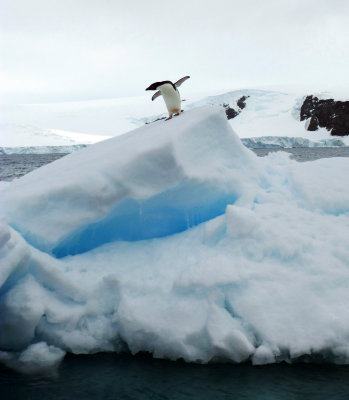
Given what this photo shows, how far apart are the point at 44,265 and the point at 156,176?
1.46 metres

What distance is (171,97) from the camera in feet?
21.6

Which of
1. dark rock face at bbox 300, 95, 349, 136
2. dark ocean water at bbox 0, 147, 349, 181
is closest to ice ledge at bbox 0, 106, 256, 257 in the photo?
dark ocean water at bbox 0, 147, 349, 181

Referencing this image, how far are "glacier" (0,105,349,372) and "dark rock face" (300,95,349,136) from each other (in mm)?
70812

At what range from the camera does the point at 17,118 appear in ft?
267

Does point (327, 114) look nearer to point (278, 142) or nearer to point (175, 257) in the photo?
point (278, 142)

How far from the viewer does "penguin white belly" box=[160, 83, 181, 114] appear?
21.0 feet

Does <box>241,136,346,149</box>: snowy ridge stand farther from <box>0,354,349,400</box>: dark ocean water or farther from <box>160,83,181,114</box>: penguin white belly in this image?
<box>0,354,349,400</box>: dark ocean water

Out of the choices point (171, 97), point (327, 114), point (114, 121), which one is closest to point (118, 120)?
point (114, 121)

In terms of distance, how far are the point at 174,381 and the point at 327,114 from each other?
74850mm

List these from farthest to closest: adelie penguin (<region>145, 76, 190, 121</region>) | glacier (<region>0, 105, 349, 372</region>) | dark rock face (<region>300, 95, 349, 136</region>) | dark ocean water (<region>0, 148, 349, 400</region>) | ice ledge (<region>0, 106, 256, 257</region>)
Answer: dark rock face (<region>300, 95, 349, 136</region>) < adelie penguin (<region>145, 76, 190, 121</region>) < ice ledge (<region>0, 106, 256, 257</region>) < glacier (<region>0, 105, 349, 372</region>) < dark ocean water (<region>0, 148, 349, 400</region>)

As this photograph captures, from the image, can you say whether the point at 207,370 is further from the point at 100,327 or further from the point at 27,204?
the point at 27,204

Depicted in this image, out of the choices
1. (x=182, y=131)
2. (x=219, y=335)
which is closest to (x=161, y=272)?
(x=219, y=335)

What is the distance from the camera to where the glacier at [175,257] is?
12.3 ft

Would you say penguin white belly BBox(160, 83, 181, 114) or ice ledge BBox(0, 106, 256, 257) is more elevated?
penguin white belly BBox(160, 83, 181, 114)
